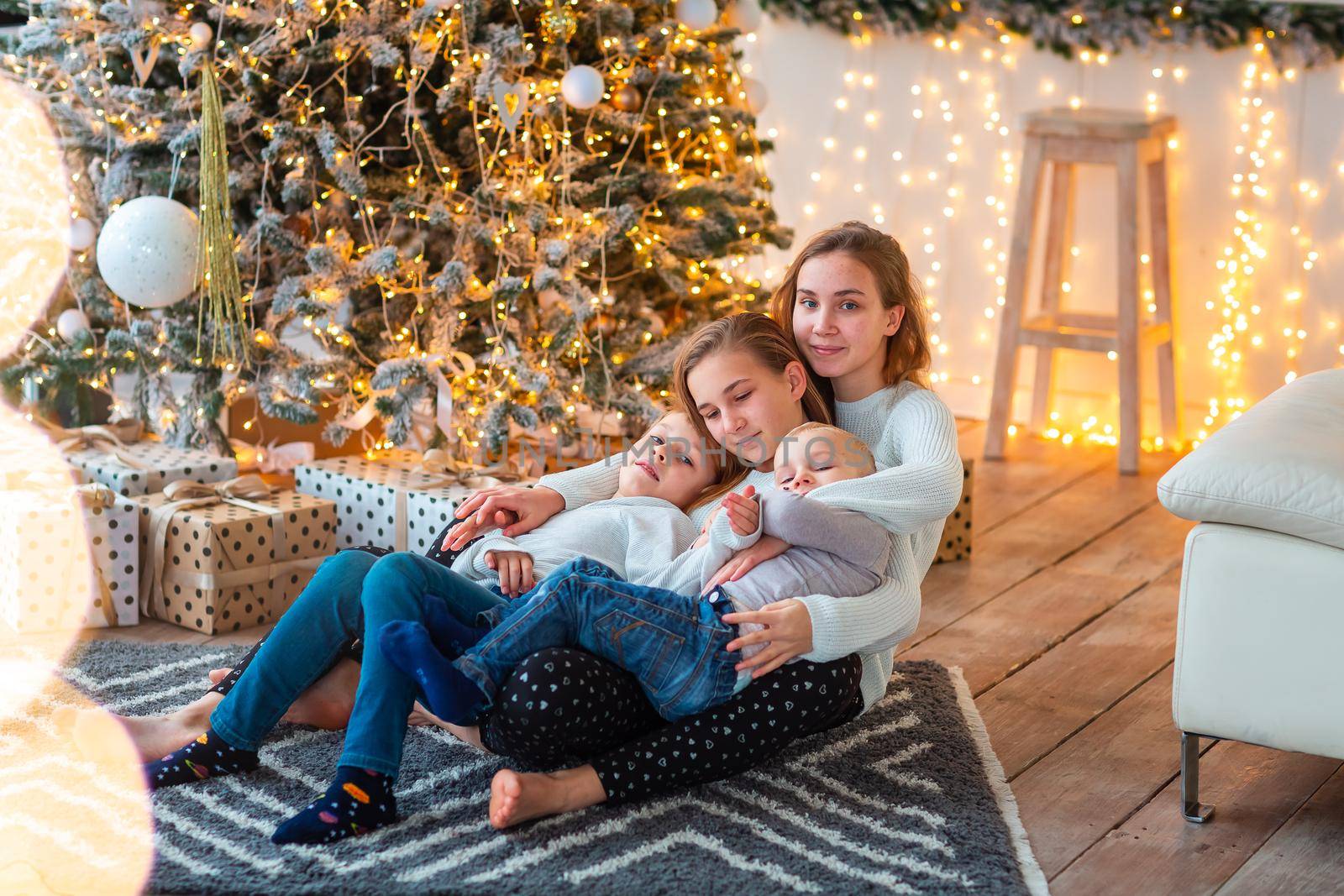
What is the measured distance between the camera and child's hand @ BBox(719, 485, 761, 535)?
1.71 m

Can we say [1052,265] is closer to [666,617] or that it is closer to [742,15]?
[742,15]

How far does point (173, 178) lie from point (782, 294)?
1.31 metres

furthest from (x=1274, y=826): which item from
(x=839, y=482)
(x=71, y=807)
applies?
(x=71, y=807)

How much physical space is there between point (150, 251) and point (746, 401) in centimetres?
125

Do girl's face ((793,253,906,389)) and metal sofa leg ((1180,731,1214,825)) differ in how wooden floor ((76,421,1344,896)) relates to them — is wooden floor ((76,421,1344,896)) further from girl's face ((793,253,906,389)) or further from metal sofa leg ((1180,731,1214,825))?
girl's face ((793,253,906,389))

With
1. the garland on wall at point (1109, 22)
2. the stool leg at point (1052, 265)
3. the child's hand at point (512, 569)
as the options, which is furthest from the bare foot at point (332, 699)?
the garland on wall at point (1109, 22)

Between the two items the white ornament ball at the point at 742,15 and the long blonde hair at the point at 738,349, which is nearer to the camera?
the long blonde hair at the point at 738,349

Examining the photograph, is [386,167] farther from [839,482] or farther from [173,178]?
[839,482]

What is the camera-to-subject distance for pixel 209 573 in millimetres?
2303

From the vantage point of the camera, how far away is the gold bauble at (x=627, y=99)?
277 centimetres

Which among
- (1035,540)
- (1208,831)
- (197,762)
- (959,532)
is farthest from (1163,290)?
(197,762)

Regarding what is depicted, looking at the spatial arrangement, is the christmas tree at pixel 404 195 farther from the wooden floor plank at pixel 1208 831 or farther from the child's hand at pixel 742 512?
the wooden floor plank at pixel 1208 831

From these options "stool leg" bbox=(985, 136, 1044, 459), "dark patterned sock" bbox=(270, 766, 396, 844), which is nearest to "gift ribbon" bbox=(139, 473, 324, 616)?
"dark patterned sock" bbox=(270, 766, 396, 844)

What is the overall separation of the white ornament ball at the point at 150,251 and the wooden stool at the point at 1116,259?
6.80ft
